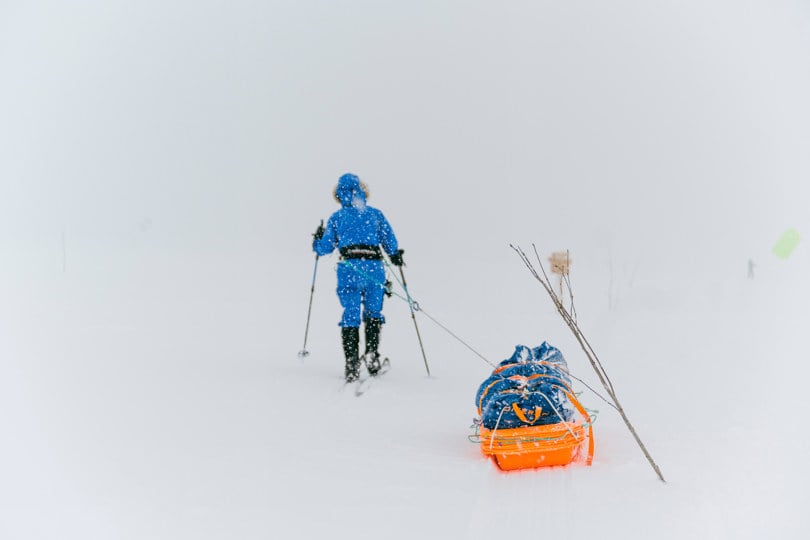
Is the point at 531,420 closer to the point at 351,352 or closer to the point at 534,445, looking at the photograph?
the point at 534,445

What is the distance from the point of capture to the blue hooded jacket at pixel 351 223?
5.73 metres

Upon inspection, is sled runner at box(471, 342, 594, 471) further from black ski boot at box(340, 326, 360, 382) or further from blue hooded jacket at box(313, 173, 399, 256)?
blue hooded jacket at box(313, 173, 399, 256)

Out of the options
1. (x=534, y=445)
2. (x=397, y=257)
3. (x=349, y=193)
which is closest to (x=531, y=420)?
(x=534, y=445)

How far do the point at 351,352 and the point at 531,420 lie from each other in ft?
9.25

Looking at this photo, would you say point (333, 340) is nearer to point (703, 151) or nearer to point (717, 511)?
point (717, 511)

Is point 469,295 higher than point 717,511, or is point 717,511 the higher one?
point 717,511

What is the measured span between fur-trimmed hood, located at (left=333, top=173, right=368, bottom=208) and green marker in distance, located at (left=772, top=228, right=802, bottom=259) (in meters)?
27.5

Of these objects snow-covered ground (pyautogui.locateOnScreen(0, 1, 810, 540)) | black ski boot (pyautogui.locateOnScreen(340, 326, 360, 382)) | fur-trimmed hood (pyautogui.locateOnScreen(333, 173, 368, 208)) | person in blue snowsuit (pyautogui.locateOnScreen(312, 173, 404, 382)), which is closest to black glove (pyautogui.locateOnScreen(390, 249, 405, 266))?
person in blue snowsuit (pyautogui.locateOnScreen(312, 173, 404, 382))

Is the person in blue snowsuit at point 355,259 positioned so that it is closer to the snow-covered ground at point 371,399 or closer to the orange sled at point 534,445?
the snow-covered ground at point 371,399

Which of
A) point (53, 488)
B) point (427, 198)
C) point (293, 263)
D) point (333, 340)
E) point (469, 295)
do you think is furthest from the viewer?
point (427, 198)

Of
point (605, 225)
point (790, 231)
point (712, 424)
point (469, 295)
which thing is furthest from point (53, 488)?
point (605, 225)

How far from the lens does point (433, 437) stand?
12.7ft

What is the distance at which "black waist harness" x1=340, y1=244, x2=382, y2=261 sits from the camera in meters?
5.72

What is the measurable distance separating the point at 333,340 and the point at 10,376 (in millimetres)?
4621
